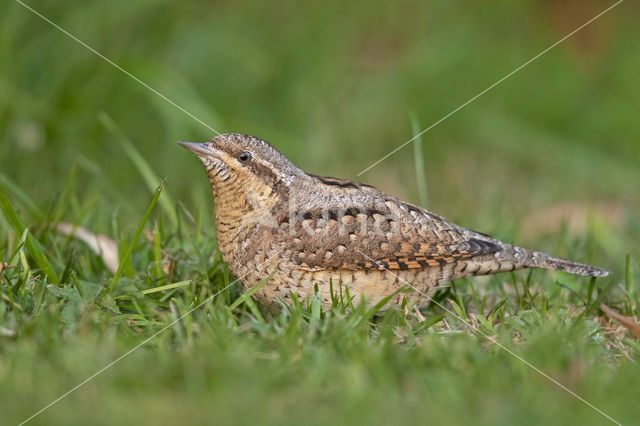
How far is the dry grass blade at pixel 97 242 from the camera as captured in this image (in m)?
4.09

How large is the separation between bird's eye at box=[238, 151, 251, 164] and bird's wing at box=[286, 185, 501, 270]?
352 mm

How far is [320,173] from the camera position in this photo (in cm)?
714

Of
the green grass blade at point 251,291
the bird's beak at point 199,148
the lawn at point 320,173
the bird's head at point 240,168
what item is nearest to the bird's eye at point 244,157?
the bird's head at point 240,168

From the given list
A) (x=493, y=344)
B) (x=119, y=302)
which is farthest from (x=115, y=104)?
(x=493, y=344)

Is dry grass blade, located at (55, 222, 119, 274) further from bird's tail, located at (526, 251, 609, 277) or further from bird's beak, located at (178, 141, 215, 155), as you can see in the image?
bird's tail, located at (526, 251, 609, 277)

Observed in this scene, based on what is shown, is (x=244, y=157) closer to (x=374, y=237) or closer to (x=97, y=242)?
(x=374, y=237)

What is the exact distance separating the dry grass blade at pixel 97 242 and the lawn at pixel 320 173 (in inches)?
0.5

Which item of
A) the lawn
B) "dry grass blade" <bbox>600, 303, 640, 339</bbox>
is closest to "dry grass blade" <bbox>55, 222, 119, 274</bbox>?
the lawn

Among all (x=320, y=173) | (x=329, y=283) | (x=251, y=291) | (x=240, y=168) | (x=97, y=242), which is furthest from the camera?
(x=320, y=173)

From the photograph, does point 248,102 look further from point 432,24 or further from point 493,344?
point 493,344

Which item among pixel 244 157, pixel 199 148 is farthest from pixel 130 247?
pixel 244 157

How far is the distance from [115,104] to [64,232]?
2.51 m

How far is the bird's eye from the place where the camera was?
142 inches

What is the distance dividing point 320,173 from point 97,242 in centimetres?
334
